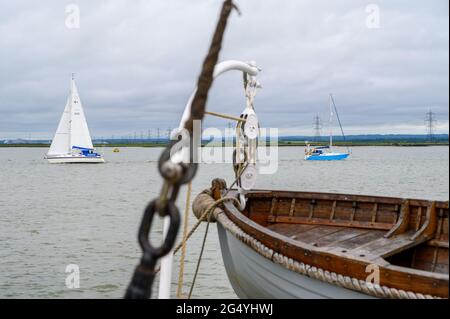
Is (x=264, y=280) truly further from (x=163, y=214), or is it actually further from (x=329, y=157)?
(x=329, y=157)

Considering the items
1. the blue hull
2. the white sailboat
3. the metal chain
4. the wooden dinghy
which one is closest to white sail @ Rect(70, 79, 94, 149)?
the white sailboat

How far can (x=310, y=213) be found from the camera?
9.37 meters

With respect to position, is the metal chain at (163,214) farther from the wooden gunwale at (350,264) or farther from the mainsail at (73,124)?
the mainsail at (73,124)

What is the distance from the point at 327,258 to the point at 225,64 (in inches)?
99.0

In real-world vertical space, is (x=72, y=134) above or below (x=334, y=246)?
above

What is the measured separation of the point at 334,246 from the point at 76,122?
200 ft

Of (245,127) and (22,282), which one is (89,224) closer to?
(22,282)

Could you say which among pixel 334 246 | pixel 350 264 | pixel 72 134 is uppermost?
pixel 72 134

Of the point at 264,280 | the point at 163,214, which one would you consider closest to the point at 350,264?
the point at 264,280

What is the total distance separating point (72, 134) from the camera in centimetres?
6469

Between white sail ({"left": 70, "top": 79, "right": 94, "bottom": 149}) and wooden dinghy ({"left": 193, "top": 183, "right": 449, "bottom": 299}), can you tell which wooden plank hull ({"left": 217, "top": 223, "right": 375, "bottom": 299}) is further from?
white sail ({"left": 70, "top": 79, "right": 94, "bottom": 149})

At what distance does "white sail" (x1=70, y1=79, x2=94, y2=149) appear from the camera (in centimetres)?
6469

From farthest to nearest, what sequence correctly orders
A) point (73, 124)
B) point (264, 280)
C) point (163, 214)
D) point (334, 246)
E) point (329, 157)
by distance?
point (329, 157) < point (73, 124) < point (334, 246) < point (264, 280) < point (163, 214)

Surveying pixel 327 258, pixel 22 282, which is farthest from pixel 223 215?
pixel 22 282
